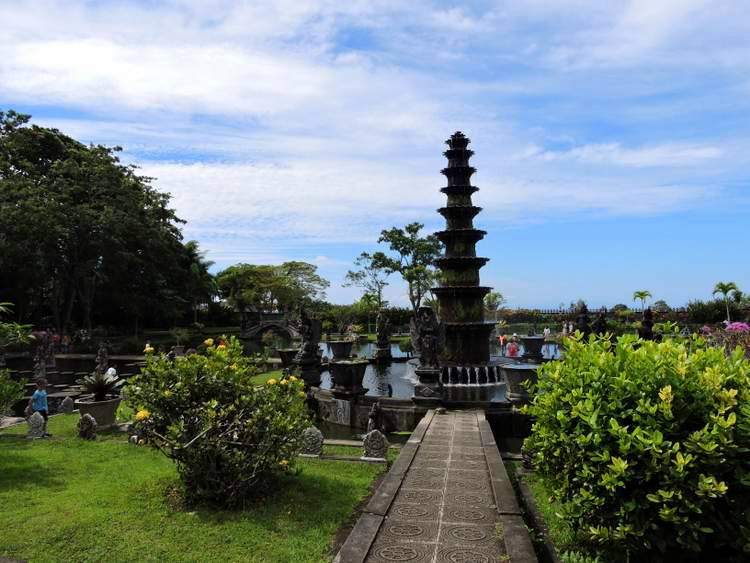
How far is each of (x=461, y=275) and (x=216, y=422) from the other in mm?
13850

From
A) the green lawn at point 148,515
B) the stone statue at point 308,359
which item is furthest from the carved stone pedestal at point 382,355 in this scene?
the green lawn at point 148,515

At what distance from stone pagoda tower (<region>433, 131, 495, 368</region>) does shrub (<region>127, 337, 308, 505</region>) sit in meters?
11.1

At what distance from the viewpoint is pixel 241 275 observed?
216 ft

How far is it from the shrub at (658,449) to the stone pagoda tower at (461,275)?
41.5ft

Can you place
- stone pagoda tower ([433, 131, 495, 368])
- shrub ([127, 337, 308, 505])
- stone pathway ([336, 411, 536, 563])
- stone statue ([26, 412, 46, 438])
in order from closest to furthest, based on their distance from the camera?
1. stone pathway ([336, 411, 536, 563])
2. shrub ([127, 337, 308, 505])
3. stone statue ([26, 412, 46, 438])
4. stone pagoda tower ([433, 131, 495, 368])

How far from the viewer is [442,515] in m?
6.00

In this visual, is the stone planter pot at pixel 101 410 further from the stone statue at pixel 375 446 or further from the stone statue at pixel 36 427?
the stone statue at pixel 375 446

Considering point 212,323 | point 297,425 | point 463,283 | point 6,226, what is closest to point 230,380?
point 297,425

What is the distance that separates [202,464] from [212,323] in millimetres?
58195

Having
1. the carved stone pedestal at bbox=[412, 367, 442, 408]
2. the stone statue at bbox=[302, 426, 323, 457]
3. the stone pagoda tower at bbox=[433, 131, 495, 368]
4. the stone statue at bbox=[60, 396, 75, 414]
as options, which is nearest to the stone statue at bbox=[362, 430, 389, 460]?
the stone statue at bbox=[302, 426, 323, 457]

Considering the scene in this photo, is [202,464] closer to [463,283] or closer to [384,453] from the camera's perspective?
[384,453]

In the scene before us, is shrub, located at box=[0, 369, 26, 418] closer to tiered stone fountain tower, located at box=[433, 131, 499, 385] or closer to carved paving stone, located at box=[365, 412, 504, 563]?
carved paving stone, located at box=[365, 412, 504, 563]

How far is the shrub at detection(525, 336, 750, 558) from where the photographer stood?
3996 mm

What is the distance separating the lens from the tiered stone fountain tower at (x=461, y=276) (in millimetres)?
18500
